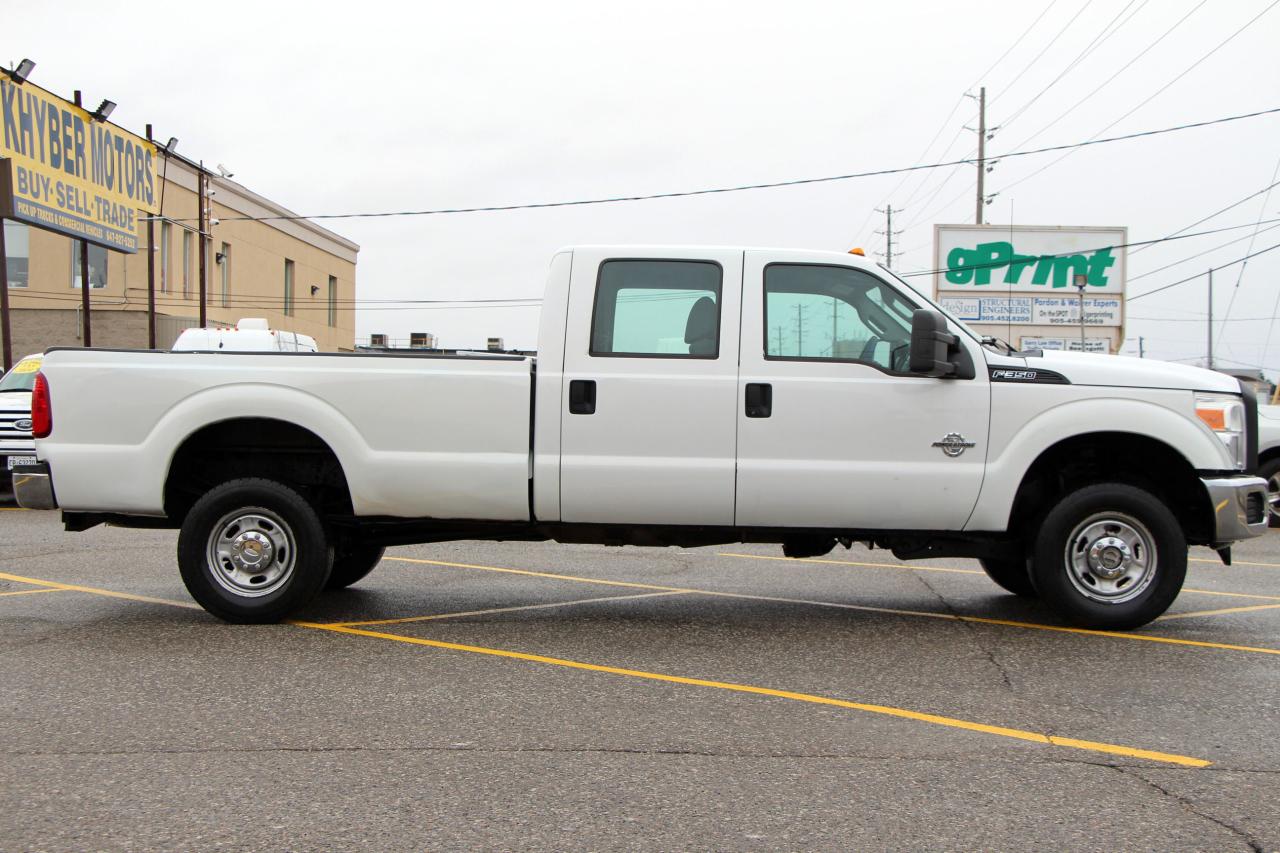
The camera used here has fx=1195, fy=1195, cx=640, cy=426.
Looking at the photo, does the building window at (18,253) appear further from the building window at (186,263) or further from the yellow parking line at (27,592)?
the yellow parking line at (27,592)

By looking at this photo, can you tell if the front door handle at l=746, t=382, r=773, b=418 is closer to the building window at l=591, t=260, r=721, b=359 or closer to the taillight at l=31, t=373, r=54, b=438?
the building window at l=591, t=260, r=721, b=359

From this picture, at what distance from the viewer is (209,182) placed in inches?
1700

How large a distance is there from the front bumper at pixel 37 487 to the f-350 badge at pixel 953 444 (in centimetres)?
504

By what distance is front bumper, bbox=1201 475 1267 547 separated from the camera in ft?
21.7

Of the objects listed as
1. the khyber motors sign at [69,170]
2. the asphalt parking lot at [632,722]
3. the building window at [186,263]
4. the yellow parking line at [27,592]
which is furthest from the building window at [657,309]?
the building window at [186,263]

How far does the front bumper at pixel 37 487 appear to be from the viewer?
268 inches

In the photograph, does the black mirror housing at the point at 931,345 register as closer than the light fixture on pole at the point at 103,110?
Yes

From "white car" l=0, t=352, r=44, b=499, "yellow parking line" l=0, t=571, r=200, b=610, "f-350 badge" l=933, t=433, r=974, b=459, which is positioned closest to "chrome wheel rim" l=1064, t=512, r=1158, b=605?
"f-350 badge" l=933, t=433, r=974, b=459

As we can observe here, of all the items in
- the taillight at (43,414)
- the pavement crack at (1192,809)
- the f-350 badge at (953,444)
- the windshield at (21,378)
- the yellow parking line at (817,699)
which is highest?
the windshield at (21,378)

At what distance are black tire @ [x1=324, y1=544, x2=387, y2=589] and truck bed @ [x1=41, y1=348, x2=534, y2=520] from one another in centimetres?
150

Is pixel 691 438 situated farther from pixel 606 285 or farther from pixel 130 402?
pixel 130 402

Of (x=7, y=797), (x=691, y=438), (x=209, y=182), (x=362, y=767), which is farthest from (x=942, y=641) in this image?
(x=209, y=182)

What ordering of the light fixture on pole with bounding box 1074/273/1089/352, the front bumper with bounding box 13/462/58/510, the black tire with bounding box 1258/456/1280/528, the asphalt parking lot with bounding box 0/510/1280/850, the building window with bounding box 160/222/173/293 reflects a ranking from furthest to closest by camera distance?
the building window with bounding box 160/222/173/293 → the light fixture on pole with bounding box 1074/273/1089/352 → the black tire with bounding box 1258/456/1280/528 → the front bumper with bounding box 13/462/58/510 → the asphalt parking lot with bounding box 0/510/1280/850

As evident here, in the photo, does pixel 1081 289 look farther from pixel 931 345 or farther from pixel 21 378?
pixel 931 345
